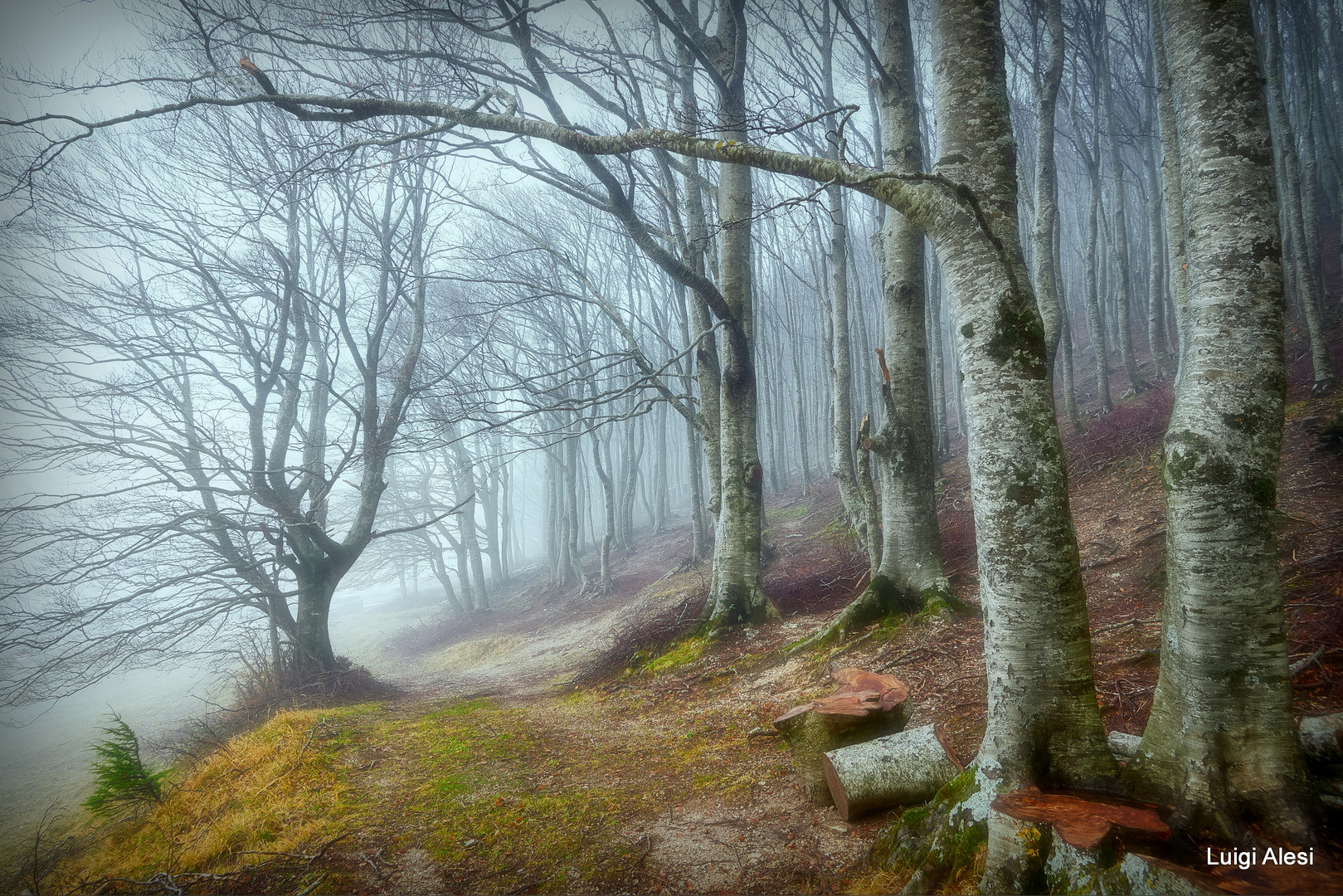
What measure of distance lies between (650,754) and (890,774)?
223cm

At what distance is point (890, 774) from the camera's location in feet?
8.64

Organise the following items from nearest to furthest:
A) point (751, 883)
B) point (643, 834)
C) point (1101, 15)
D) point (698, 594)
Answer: point (751, 883)
point (643, 834)
point (698, 594)
point (1101, 15)

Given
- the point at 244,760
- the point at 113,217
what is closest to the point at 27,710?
the point at 113,217

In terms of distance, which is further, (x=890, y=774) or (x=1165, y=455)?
(x=890, y=774)

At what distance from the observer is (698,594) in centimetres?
823

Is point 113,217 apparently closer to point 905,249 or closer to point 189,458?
point 189,458

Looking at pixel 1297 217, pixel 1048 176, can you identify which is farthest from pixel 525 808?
pixel 1297 217

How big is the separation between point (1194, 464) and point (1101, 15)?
15.3 meters

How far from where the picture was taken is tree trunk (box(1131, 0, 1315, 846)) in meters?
1.92

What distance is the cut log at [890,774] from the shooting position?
261cm

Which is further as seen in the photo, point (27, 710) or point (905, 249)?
point (27, 710)

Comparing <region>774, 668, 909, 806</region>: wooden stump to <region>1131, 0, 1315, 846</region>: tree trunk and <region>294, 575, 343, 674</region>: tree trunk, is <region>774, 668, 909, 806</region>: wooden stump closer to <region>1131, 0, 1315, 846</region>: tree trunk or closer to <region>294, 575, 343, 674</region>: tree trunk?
<region>1131, 0, 1315, 846</region>: tree trunk

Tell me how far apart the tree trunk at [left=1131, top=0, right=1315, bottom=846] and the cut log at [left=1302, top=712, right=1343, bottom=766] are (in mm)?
386

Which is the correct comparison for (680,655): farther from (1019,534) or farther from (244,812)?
(1019,534)
